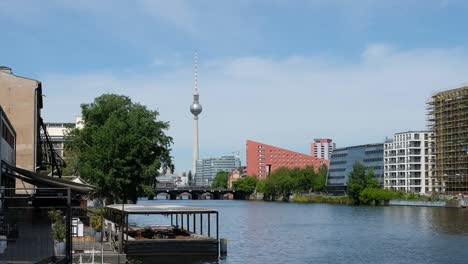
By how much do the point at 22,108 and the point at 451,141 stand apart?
14989 cm

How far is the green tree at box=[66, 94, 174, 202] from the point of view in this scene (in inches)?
3250

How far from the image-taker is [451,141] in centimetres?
19038

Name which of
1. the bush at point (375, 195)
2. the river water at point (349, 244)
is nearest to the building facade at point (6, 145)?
the river water at point (349, 244)

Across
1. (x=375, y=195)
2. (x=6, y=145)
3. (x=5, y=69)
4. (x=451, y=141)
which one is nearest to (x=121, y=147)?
(x=5, y=69)

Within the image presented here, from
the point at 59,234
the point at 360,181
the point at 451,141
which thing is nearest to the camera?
the point at 59,234

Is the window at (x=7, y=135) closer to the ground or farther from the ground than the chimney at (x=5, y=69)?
closer to the ground

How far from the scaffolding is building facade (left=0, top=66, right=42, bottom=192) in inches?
5573

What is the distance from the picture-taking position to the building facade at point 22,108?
6269 cm

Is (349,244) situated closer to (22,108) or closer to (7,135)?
(7,135)

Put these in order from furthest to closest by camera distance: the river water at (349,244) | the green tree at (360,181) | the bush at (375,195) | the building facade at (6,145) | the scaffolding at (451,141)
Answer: the green tree at (360,181)
the bush at (375,195)
the scaffolding at (451,141)
the river water at (349,244)
the building facade at (6,145)

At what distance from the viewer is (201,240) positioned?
49500mm

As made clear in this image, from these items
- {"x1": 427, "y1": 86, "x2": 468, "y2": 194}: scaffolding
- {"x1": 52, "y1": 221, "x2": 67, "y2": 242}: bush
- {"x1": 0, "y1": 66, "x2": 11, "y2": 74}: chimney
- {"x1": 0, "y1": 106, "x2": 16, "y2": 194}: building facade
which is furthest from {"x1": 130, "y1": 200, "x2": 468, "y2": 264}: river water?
{"x1": 427, "y1": 86, "x2": 468, "y2": 194}: scaffolding

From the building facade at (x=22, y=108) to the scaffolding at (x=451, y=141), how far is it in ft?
464

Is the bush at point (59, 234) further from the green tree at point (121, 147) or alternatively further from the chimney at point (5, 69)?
the green tree at point (121, 147)
